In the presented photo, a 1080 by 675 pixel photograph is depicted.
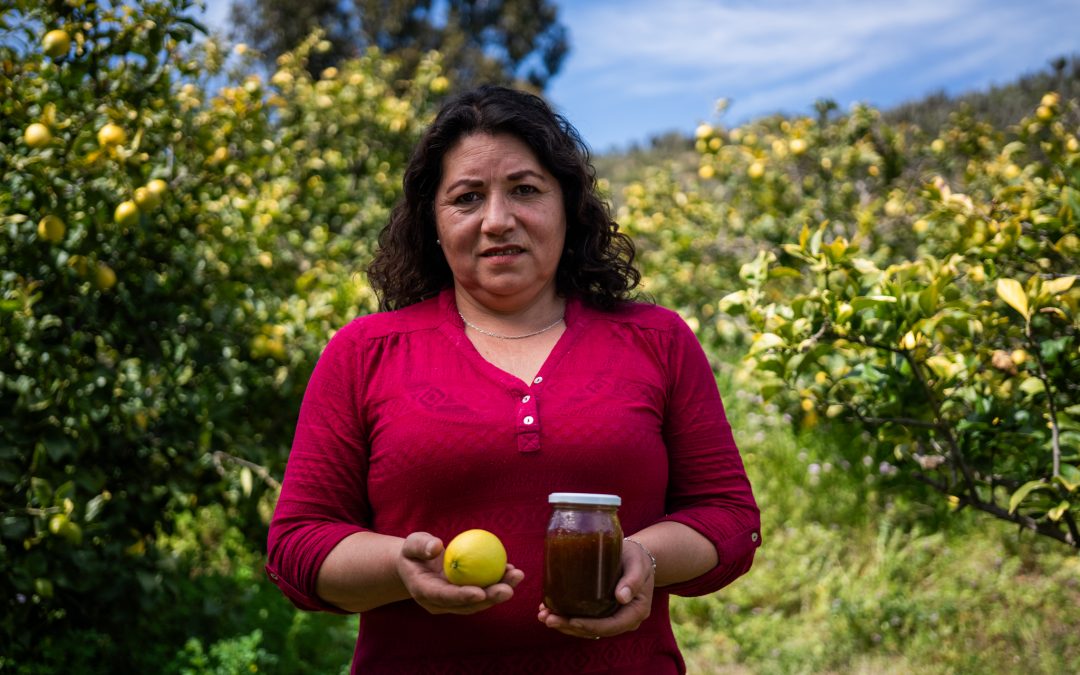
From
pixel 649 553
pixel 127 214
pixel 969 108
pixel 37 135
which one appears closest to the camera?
pixel 649 553

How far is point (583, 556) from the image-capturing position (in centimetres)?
125

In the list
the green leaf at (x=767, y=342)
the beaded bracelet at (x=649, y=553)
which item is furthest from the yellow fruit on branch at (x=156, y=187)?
the beaded bracelet at (x=649, y=553)

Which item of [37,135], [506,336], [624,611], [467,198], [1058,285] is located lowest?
[624,611]

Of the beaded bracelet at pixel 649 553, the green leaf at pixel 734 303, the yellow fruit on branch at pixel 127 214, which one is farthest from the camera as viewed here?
the yellow fruit on branch at pixel 127 214

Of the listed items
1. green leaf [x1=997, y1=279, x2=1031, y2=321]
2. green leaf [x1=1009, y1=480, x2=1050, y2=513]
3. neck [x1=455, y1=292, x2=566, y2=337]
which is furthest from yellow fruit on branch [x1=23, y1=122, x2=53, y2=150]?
green leaf [x1=1009, y1=480, x2=1050, y2=513]

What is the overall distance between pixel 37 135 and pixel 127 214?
0.29m

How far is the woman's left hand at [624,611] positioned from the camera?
49.6 inches

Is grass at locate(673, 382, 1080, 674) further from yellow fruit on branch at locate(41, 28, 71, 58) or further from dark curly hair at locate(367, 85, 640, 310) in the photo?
yellow fruit on branch at locate(41, 28, 71, 58)

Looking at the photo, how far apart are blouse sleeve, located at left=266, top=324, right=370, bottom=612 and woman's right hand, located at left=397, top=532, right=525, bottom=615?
0.58 feet

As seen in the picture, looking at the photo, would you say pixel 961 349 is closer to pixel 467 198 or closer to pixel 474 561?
pixel 467 198

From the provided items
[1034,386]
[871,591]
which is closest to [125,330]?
[1034,386]

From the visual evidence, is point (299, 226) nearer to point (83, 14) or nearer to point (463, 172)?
point (83, 14)

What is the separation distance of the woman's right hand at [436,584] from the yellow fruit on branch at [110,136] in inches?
74.8

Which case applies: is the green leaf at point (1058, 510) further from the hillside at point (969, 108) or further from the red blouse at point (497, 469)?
the hillside at point (969, 108)
